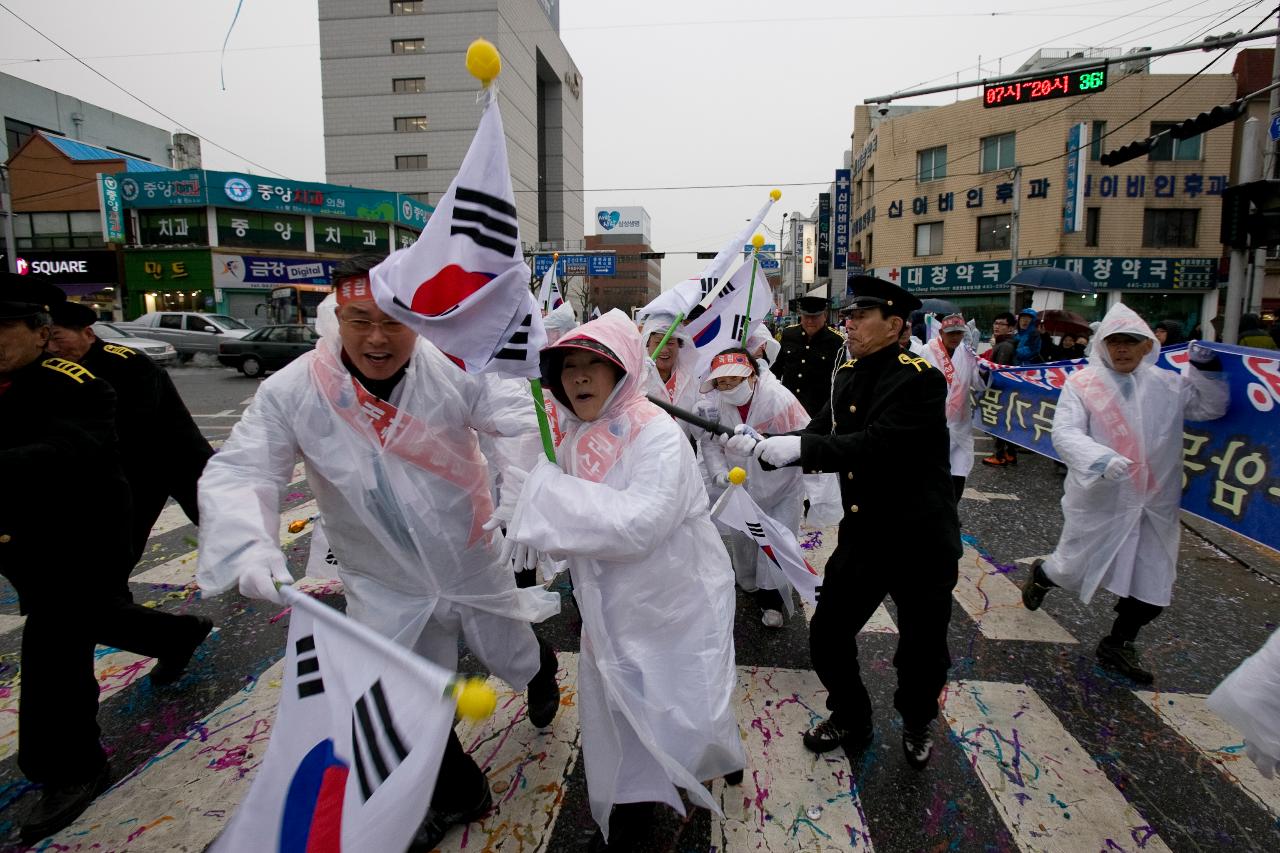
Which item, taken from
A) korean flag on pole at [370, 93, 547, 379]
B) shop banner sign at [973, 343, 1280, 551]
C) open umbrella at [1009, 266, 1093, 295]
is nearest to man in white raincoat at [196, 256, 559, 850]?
korean flag on pole at [370, 93, 547, 379]

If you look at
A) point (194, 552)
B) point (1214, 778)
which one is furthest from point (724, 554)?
point (194, 552)

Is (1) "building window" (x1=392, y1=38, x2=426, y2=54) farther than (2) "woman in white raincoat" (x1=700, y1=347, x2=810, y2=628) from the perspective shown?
Yes

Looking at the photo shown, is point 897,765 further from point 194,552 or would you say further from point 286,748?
point 194,552

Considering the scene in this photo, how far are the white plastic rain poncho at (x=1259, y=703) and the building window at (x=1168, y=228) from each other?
3173cm

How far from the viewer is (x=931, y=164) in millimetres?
30109

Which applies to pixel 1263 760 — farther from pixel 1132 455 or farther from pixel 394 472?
pixel 394 472

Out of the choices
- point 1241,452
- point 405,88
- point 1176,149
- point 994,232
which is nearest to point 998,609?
point 1241,452

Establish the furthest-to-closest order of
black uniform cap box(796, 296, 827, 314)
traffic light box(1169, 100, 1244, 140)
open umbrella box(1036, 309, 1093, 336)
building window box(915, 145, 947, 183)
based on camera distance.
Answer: building window box(915, 145, 947, 183) → open umbrella box(1036, 309, 1093, 336) → traffic light box(1169, 100, 1244, 140) → black uniform cap box(796, 296, 827, 314)

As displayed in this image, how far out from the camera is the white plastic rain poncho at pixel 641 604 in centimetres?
206

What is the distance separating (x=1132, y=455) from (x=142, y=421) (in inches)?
203

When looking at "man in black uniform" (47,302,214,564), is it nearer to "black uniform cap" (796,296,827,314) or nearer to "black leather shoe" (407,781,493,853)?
"black leather shoe" (407,781,493,853)

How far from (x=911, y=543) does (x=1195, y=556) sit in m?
4.24

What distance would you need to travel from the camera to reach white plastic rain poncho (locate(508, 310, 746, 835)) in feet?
6.75

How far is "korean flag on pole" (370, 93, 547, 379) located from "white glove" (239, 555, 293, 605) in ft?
2.58
